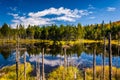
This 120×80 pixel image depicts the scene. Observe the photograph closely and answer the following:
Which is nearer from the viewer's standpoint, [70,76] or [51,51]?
[70,76]

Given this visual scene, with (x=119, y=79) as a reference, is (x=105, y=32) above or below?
above

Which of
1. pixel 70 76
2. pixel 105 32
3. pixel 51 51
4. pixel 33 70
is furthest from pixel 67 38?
pixel 70 76

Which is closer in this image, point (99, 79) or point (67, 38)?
point (99, 79)

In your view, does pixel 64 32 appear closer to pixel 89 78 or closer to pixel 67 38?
pixel 67 38

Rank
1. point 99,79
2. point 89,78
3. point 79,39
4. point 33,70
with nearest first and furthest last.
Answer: point 99,79 → point 89,78 → point 33,70 → point 79,39

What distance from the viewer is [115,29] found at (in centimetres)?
18688

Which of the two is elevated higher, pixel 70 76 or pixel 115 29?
pixel 115 29

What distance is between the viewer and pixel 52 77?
183 feet

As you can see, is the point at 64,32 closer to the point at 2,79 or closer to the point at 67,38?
the point at 67,38

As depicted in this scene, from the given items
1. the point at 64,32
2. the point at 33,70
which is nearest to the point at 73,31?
the point at 64,32

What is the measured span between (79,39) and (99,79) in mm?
149946

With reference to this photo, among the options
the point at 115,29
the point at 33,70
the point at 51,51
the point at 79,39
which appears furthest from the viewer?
the point at 79,39

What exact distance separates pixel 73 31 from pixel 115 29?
34.2m

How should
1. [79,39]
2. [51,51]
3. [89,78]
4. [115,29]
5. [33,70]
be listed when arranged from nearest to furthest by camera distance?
[89,78]
[33,70]
[51,51]
[115,29]
[79,39]
